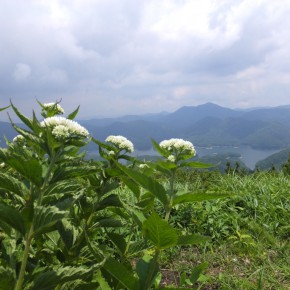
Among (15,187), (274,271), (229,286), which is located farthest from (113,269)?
(274,271)

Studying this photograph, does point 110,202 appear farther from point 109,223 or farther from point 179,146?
point 179,146

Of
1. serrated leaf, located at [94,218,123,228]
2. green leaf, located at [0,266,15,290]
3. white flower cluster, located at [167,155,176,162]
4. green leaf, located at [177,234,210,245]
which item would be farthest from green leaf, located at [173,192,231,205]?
green leaf, located at [0,266,15,290]

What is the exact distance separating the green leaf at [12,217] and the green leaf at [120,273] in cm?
57

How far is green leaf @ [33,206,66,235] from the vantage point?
1.87 m

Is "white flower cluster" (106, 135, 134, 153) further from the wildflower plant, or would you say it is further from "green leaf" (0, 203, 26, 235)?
"green leaf" (0, 203, 26, 235)

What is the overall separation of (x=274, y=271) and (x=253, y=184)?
4.60 m

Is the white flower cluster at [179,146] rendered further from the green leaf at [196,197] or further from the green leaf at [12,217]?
the green leaf at [12,217]

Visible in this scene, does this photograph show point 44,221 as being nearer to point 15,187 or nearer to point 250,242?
point 15,187

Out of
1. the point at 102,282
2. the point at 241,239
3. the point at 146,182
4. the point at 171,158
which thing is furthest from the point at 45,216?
the point at 241,239

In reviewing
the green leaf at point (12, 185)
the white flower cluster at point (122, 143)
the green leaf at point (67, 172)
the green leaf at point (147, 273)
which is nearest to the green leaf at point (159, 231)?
the green leaf at point (147, 273)

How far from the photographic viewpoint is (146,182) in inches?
87.0

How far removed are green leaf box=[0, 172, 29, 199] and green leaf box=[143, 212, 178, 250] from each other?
30.3 inches

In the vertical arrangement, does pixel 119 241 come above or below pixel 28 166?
below

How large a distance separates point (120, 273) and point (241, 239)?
540 centimetres
